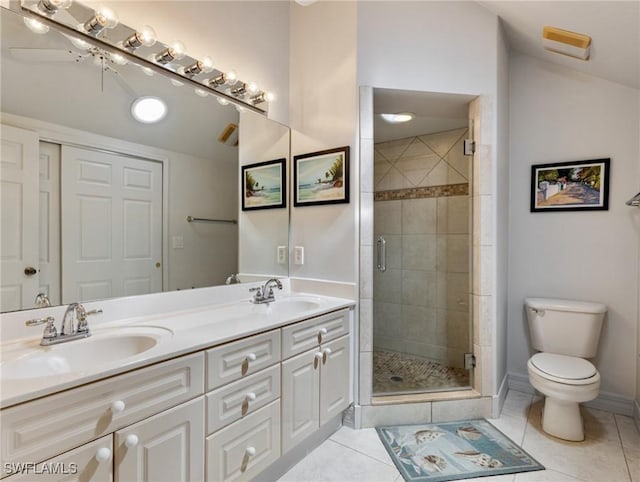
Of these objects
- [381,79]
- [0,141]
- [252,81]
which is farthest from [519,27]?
[0,141]

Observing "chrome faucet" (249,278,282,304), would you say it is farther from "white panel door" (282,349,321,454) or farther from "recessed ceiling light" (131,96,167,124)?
"recessed ceiling light" (131,96,167,124)

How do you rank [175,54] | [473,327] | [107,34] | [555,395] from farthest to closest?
1. [473,327]
2. [555,395]
3. [175,54]
4. [107,34]

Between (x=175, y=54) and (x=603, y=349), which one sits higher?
(x=175, y=54)

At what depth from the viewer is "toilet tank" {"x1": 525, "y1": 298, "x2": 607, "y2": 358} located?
7.11ft

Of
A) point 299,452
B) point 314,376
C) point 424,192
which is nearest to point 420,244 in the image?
point 424,192

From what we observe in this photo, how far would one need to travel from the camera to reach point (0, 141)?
3.87ft

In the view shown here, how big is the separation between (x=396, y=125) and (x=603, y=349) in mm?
2288

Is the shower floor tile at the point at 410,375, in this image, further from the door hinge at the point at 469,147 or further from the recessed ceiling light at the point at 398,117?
the recessed ceiling light at the point at 398,117

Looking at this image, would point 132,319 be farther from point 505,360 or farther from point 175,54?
point 505,360

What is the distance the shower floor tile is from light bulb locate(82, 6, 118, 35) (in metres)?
2.47

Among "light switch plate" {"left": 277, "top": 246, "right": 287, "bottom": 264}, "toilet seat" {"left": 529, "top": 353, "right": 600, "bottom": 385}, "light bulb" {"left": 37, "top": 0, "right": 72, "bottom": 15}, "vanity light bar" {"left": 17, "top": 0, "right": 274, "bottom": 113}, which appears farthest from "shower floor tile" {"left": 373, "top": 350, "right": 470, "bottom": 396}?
"light bulb" {"left": 37, "top": 0, "right": 72, "bottom": 15}

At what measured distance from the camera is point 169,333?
134 centimetres

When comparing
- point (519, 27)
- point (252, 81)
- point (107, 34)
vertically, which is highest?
point (519, 27)

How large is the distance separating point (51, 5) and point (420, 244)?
116 inches
